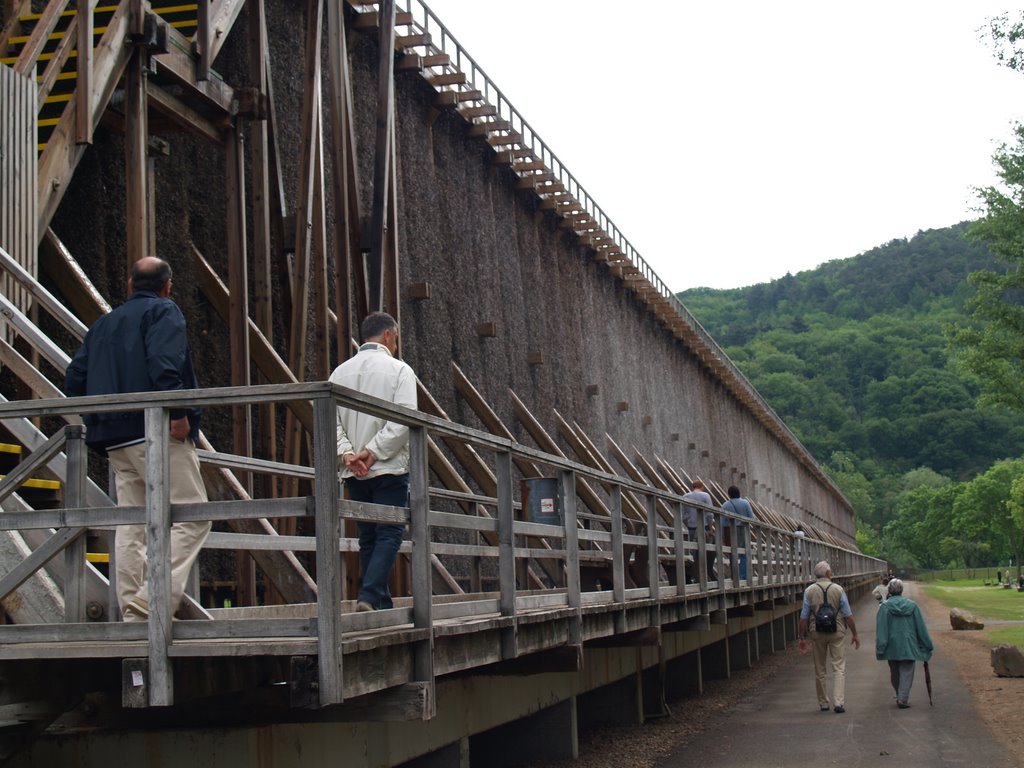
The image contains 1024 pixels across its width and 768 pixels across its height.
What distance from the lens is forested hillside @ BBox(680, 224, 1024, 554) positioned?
151375 millimetres

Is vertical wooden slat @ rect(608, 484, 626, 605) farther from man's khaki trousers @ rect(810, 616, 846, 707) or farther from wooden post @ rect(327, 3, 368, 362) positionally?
man's khaki trousers @ rect(810, 616, 846, 707)

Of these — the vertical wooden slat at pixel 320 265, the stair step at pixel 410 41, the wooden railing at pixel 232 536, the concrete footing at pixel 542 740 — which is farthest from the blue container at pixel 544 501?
the stair step at pixel 410 41

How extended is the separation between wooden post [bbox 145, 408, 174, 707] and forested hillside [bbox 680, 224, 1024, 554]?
457 ft

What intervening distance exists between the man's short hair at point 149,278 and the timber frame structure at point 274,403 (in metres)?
0.69

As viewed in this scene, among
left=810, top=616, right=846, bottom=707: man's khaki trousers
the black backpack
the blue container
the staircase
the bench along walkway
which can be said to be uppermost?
the staircase

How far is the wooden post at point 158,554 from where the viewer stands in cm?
484

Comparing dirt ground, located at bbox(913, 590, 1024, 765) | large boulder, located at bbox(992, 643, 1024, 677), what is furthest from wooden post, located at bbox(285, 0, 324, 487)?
large boulder, located at bbox(992, 643, 1024, 677)

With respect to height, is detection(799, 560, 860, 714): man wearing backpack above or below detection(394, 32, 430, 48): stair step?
below

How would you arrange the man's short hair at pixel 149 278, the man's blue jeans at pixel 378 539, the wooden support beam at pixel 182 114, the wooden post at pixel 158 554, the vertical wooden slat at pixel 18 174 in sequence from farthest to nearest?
1. the wooden support beam at pixel 182 114
2. the vertical wooden slat at pixel 18 174
3. the man's blue jeans at pixel 378 539
4. the man's short hair at pixel 149 278
5. the wooden post at pixel 158 554

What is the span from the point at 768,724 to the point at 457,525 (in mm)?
8976

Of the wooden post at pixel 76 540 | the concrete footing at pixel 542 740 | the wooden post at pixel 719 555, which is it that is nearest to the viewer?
the wooden post at pixel 76 540

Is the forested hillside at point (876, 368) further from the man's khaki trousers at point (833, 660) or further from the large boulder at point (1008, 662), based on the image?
the man's khaki trousers at point (833, 660)

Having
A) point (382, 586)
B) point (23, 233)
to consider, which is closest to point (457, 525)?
point (382, 586)

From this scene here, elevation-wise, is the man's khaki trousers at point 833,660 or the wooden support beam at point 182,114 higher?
the wooden support beam at point 182,114
